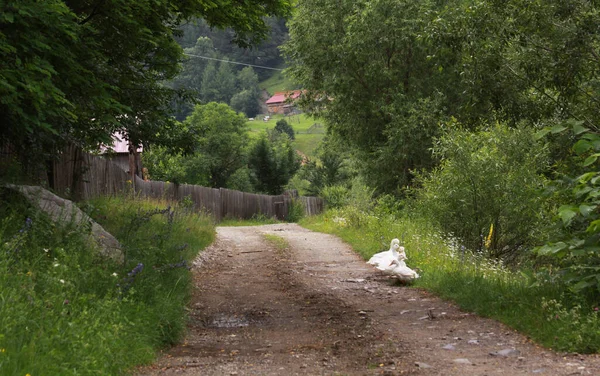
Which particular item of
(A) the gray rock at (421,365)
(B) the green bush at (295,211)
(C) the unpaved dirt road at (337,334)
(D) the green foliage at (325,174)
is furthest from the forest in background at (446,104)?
(D) the green foliage at (325,174)

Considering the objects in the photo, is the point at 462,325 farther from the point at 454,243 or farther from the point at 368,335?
the point at 454,243

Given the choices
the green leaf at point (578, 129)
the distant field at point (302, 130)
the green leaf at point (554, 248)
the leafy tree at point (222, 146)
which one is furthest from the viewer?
the distant field at point (302, 130)

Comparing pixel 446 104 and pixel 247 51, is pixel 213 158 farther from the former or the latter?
pixel 247 51

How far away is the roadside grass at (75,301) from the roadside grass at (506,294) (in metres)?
3.52

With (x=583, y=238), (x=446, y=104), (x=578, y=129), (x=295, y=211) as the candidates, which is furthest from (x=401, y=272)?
(x=295, y=211)

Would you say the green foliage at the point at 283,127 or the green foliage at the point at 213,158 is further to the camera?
the green foliage at the point at 283,127

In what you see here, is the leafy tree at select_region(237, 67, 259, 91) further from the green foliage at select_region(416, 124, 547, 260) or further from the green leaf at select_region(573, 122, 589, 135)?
the green leaf at select_region(573, 122, 589, 135)

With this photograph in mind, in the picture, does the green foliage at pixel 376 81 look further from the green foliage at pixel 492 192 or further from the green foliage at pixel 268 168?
the green foliage at pixel 268 168

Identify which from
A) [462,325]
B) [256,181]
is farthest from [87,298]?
[256,181]

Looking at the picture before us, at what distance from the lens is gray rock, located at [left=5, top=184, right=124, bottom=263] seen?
7641mm

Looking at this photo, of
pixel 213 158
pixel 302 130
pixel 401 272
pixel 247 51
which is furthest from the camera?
pixel 302 130

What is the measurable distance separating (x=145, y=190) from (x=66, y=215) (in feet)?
46.2

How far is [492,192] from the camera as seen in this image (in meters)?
11.9

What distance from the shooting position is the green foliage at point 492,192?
11.7m
